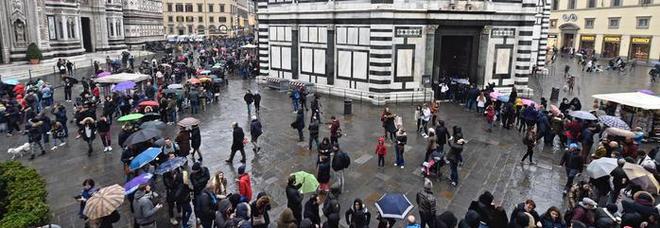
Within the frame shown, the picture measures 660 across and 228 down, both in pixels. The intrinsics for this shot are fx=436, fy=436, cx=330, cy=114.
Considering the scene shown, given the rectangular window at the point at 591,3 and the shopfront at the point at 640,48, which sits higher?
the rectangular window at the point at 591,3

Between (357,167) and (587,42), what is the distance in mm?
56944

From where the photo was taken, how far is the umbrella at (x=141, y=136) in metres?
11.9

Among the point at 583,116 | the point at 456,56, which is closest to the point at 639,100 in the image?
the point at 583,116

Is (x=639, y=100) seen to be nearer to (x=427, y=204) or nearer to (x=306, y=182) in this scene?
(x=427, y=204)

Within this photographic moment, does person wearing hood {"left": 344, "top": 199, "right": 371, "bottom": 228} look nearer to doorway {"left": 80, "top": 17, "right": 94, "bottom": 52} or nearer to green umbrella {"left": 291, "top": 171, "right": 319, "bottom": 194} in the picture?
green umbrella {"left": 291, "top": 171, "right": 319, "bottom": 194}

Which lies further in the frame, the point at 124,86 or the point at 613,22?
the point at 613,22

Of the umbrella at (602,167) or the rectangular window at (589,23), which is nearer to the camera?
the umbrella at (602,167)

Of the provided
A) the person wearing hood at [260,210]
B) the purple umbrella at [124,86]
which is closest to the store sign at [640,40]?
the purple umbrella at [124,86]

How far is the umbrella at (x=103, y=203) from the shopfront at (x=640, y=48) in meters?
56.8

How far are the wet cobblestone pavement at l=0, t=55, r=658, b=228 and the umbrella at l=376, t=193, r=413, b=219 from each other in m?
2.04

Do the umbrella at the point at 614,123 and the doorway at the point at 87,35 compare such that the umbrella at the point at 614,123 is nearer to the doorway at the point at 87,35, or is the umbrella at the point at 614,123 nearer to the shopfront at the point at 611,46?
the shopfront at the point at 611,46

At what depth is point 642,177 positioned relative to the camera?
998cm

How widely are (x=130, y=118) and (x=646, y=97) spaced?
62.9 feet

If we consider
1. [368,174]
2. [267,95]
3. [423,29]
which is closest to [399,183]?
[368,174]
